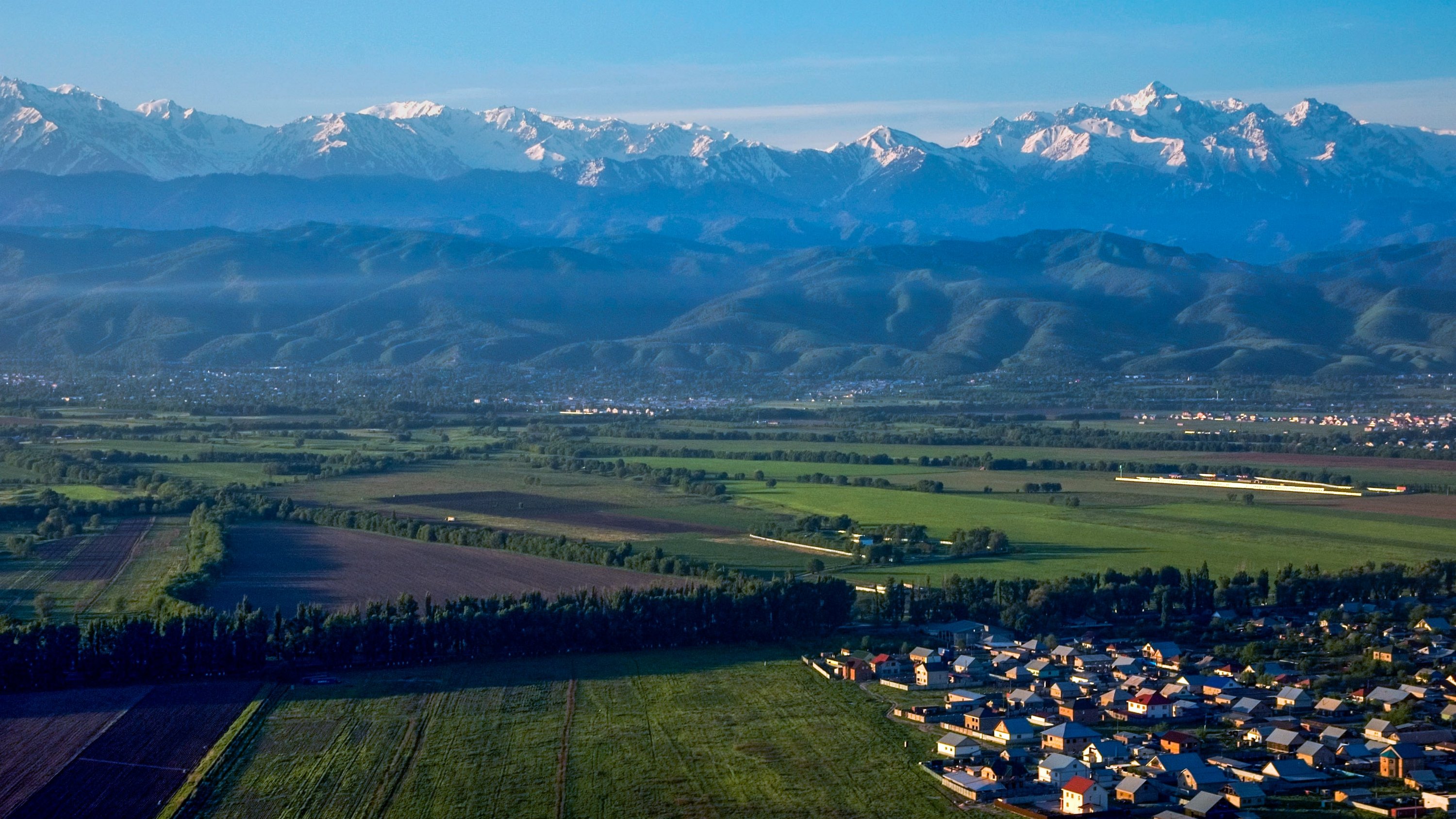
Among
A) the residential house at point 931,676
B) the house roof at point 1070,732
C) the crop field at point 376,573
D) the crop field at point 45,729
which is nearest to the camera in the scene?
the crop field at point 45,729

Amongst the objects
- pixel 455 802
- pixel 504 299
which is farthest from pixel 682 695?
pixel 504 299

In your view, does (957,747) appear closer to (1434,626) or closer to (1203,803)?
(1203,803)

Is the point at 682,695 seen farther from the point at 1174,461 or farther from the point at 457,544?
the point at 1174,461

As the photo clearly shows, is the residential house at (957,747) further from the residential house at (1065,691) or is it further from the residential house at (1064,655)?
the residential house at (1064,655)

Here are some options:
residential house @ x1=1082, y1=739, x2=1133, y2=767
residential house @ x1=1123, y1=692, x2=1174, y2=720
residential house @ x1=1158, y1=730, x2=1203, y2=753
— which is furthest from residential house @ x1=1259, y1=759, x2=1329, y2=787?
residential house @ x1=1123, y1=692, x2=1174, y2=720

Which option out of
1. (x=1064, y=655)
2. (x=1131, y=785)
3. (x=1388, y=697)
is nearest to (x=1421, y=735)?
(x=1388, y=697)

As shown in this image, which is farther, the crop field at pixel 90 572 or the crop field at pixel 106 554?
the crop field at pixel 106 554

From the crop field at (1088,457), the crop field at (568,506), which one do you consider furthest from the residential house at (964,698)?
the crop field at (1088,457)

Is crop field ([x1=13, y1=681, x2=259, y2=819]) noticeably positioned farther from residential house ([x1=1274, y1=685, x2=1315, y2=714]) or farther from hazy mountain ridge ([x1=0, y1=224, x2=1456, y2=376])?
hazy mountain ridge ([x1=0, y1=224, x2=1456, y2=376])
